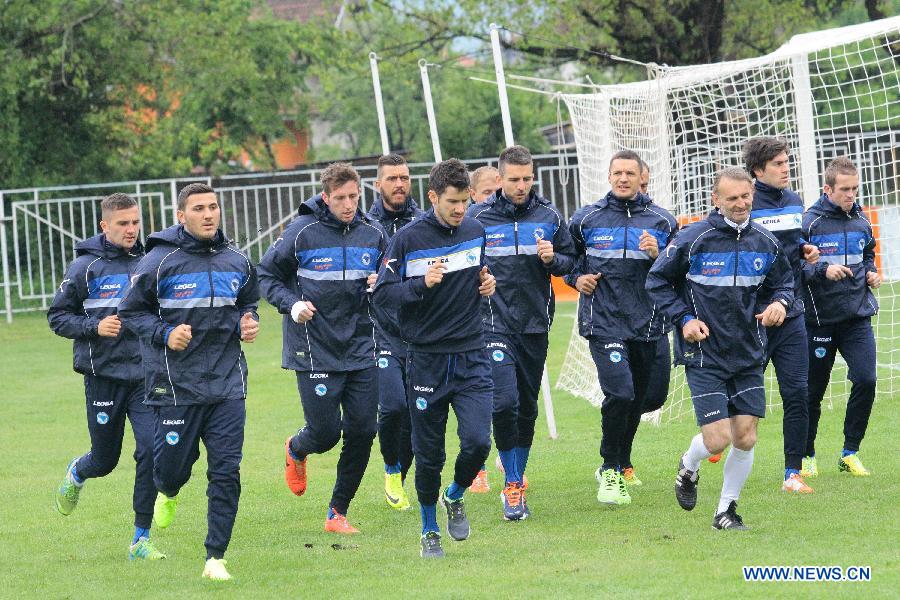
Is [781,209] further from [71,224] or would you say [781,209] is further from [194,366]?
[71,224]

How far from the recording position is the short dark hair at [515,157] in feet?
29.8

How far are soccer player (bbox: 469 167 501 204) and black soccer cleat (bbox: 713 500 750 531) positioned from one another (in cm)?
297

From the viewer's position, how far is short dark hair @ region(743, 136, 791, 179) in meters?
9.14

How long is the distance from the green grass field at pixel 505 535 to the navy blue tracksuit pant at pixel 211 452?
1.09 ft

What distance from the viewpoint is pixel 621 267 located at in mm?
9281

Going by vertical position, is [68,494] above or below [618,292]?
below

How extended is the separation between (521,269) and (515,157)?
732mm

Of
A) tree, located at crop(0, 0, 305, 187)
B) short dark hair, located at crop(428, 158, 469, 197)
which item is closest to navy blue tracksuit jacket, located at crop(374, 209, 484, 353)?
short dark hair, located at crop(428, 158, 469, 197)

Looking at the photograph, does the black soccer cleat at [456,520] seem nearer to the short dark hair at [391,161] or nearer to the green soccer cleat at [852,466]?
the short dark hair at [391,161]

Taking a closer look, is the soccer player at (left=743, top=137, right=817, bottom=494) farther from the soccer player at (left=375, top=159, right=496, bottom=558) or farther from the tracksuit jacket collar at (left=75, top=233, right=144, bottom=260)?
the tracksuit jacket collar at (left=75, top=233, right=144, bottom=260)

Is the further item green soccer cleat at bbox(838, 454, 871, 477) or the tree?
the tree

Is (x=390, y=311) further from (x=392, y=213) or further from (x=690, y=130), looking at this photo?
(x=690, y=130)

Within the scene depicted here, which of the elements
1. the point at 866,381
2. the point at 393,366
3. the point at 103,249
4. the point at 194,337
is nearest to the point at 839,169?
the point at 866,381

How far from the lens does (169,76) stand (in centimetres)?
2994
